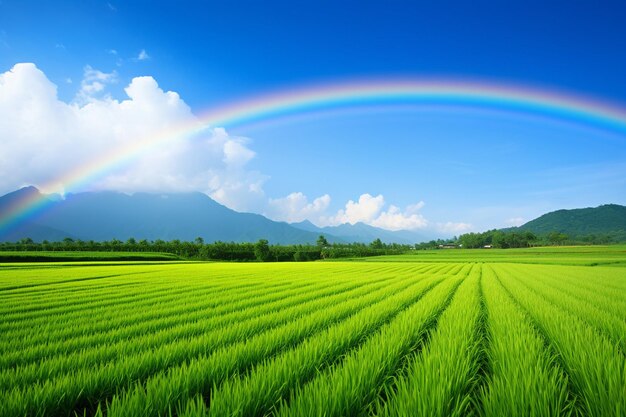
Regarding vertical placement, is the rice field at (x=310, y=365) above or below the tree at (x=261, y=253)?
above

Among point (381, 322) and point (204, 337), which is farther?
point (381, 322)

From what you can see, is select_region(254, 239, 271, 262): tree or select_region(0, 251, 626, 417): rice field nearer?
select_region(0, 251, 626, 417): rice field

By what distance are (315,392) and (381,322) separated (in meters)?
4.65

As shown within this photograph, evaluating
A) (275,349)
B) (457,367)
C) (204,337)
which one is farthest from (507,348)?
(204,337)

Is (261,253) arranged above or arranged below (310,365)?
below

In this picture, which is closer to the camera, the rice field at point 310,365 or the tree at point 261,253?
the rice field at point 310,365

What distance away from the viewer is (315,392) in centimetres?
283

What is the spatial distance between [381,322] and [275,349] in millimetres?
3086

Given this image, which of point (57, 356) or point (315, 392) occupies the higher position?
point (315, 392)

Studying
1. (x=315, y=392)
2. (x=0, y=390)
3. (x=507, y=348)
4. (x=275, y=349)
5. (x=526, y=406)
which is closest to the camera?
(x=526, y=406)

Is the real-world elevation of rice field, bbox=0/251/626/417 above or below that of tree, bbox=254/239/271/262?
above

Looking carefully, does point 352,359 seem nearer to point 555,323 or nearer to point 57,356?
point 57,356

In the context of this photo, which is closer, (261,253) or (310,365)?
(310,365)

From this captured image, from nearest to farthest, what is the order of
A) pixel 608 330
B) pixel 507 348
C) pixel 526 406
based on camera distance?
1. pixel 526 406
2. pixel 507 348
3. pixel 608 330
